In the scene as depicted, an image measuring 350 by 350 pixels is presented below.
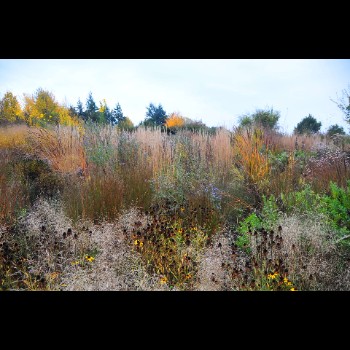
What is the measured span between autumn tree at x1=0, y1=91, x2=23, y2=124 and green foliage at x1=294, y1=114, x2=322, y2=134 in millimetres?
3697

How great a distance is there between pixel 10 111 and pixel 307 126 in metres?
4.00

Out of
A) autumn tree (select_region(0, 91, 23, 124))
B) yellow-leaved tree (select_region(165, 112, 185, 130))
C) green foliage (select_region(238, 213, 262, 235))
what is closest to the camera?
green foliage (select_region(238, 213, 262, 235))

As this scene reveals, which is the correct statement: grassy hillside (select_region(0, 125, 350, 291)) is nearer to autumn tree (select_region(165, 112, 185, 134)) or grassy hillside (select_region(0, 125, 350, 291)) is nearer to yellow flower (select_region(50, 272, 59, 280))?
yellow flower (select_region(50, 272, 59, 280))

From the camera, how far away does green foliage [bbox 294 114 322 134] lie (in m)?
4.03

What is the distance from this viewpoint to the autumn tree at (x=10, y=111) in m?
3.66

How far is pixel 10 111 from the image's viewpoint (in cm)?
379

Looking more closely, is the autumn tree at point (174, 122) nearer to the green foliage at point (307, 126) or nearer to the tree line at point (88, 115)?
the tree line at point (88, 115)

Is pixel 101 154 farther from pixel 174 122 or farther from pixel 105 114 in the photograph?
pixel 174 122

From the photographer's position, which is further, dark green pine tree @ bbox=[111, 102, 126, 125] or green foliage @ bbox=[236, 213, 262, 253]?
dark green pine tree @ bbox=[111, 102, 126, 125]

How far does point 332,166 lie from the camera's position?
12.3 ft

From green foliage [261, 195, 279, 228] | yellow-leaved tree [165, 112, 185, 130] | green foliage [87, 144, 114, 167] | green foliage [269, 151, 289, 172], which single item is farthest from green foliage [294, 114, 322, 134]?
green foliage [87, 144, 114, 167]

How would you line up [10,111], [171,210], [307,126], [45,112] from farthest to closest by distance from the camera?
[307,126]
[45,112]
[10,111]
[171,210]

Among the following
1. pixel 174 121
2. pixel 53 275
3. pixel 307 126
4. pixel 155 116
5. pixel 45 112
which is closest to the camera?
pixel 53 275

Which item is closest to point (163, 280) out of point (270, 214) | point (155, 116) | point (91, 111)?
point (270, 214)
